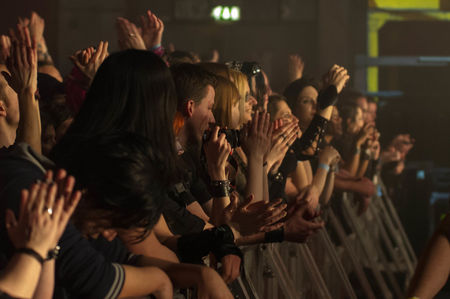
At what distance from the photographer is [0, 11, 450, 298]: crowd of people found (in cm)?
211

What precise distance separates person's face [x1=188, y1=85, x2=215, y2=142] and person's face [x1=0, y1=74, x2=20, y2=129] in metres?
0.60

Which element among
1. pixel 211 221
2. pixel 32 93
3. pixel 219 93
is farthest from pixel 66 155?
pixel 219 93

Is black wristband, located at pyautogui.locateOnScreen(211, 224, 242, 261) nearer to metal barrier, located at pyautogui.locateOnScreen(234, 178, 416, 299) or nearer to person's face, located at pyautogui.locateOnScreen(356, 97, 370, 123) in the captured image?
metal barrier, located at pyautogui.locateOnScreen(234, 178, 416, 299)

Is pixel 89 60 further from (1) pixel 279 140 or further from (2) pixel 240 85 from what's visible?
(1) pixel 279 140

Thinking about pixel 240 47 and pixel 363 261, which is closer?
pixel 363 261

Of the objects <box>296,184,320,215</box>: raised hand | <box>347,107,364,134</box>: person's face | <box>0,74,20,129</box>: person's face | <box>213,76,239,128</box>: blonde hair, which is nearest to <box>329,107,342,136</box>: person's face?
<box>347,107,364,134</box>: person's face

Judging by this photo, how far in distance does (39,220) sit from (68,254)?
0.95ft

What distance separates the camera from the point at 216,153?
3193 mm

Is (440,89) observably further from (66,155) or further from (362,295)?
(66,155)

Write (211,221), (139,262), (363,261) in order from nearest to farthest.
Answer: (139,262) → (211,221) → (363,261)

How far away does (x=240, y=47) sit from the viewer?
13469 millimetres

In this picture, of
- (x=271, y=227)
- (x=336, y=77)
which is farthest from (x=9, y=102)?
(x=336, y=77)

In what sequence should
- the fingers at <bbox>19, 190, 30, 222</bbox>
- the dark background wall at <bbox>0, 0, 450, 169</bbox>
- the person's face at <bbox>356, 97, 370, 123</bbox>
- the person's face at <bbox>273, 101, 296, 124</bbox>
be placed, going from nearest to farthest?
the fingers at <bbox>19, 190, 30, 222</bbox>
the person's face at <bbox>273, 101, 296, 124</bbox>
the person's face at <bbox>356, 97, 370, 123</bbox>
the dark background wall at <bbox>0, 0, 450, 169</bbox>

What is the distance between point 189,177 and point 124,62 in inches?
33.7
